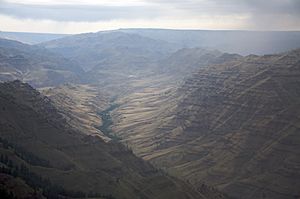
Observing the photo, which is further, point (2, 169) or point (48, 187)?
point (48, 187)

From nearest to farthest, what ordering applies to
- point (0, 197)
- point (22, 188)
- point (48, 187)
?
point (0, 197) < point (22, 188) < point (48, 187)

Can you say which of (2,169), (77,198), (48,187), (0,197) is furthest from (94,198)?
(0,197)

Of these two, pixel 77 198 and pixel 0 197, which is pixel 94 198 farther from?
pixel 0 197

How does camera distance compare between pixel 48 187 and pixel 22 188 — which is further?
pixel 48 187

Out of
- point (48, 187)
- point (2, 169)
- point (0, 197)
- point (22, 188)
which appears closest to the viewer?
point (0, 197)

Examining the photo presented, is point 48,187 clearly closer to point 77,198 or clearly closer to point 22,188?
point 77,198

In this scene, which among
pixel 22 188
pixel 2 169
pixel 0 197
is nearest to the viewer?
pixel 0 197

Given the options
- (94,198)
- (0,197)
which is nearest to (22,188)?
(0,197)

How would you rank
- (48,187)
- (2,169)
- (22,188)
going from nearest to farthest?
(22,188) → (2,169) → (48,187)
